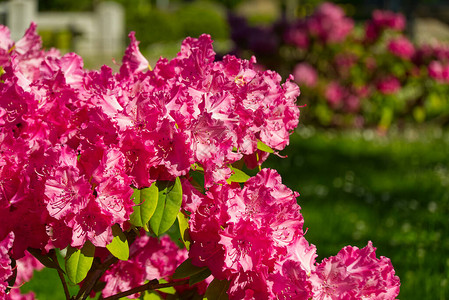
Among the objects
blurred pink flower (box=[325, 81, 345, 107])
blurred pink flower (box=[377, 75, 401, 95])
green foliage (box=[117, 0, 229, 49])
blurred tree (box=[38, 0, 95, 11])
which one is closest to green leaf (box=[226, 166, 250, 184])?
blurred pink flower (box=[325, 81, 345, 107])

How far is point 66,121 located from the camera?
1737mm

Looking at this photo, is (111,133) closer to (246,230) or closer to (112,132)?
(112,132)

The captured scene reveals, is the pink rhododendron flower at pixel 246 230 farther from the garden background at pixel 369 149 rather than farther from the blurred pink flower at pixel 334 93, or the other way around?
the blurred pink flower at pixel 334 93

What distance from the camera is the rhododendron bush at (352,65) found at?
8094 millimetres

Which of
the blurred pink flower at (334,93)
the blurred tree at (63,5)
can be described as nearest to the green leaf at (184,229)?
the blurred pink flower at (334,93)

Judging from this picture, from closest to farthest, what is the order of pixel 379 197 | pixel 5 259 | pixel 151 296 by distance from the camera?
pixel 5 259, pixel 151 296, pixel 379 197

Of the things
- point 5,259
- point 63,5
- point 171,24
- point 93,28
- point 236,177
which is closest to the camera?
point 5,259

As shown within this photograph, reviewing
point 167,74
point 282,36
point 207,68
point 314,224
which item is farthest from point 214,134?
point 282,36

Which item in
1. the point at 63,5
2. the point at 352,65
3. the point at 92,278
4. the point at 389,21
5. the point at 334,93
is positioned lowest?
the point at 63,5

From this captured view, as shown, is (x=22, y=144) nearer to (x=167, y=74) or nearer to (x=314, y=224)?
(x=167, y=74)

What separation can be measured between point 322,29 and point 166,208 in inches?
269

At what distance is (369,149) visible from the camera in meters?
7.16

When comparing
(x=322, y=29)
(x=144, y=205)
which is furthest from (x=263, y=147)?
(x=322, y=29)

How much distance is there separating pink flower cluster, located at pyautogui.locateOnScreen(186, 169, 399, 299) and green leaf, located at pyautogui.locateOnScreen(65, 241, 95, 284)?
252mm
